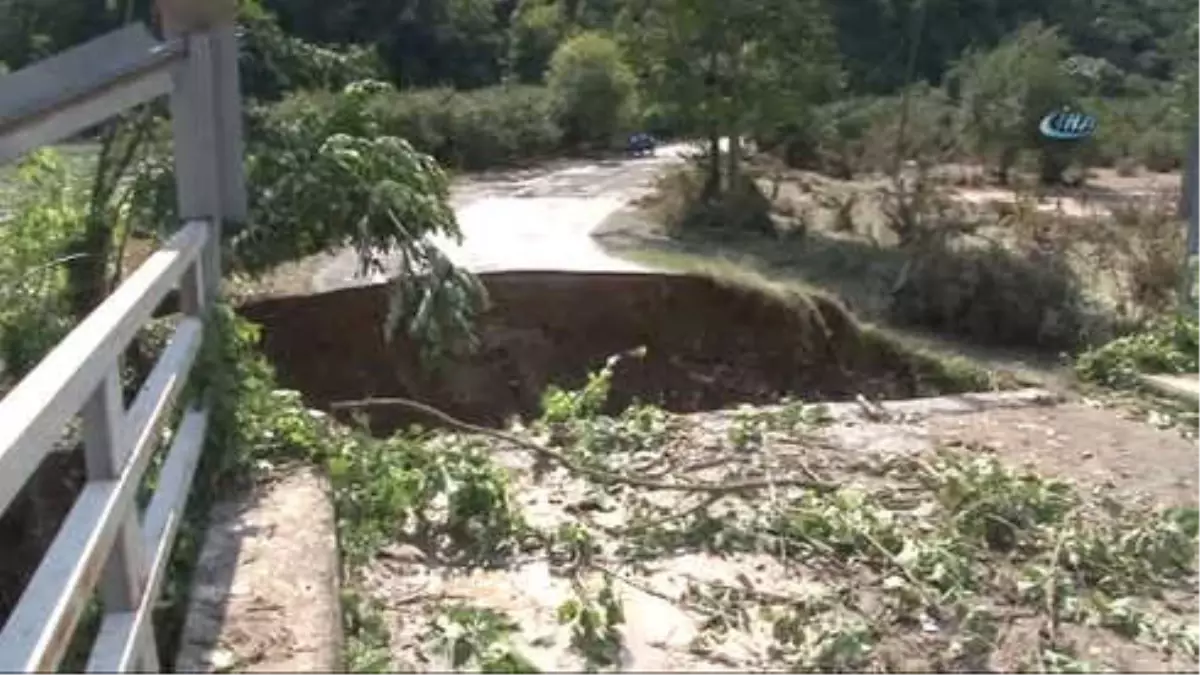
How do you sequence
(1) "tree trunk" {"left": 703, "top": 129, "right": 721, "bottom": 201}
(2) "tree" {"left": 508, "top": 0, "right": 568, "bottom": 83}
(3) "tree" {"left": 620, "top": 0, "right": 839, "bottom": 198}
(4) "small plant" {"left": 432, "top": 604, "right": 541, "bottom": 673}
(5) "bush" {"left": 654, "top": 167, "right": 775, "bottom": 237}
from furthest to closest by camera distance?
(2) "tree" {"left": 508, "top": 0, "right": 568, "bottom": 83} < (1) "tree trunk" {"left": 703, "top": 129, "right": 721, "bottom": 201} < (5) "bush" {"left": 654, "top": 167, "right": 775, "bottom": 237} < (3) "tree" {"left": 620, "top": 0, "right": 839, "bottom": 198} < (4) "small plant" {"left": 432, "top": 604, "right": 541, "bottom": 673}

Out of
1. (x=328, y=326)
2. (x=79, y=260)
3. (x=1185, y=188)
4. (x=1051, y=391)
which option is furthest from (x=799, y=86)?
(x=79, y=260)

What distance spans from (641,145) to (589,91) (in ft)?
4.86

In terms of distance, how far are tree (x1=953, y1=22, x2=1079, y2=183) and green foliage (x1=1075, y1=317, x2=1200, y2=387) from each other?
17079 mm

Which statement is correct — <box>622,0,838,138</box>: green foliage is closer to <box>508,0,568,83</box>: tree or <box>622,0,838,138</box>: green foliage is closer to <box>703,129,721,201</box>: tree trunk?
<box>703,129,721,201</box>: tree trunk

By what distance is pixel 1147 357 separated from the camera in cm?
602

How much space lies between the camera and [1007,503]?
369 cm

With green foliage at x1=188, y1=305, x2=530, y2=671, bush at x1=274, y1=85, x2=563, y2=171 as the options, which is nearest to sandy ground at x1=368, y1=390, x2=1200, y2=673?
green foliage at x1=188, y1=305, x2=530, y2=671

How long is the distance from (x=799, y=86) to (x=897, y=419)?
1044 cm

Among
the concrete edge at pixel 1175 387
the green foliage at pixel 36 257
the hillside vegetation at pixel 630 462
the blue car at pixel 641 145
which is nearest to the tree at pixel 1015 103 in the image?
the blue car at pixel 641 145

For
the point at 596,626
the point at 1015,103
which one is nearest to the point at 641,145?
the point at 1015,103

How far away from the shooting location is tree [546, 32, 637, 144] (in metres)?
25.4

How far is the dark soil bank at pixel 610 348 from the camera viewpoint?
30.0 ft

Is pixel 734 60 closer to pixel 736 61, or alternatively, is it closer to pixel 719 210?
pixel 736 61

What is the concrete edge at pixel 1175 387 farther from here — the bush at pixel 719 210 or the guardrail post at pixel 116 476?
the bush at pixel 719 210
